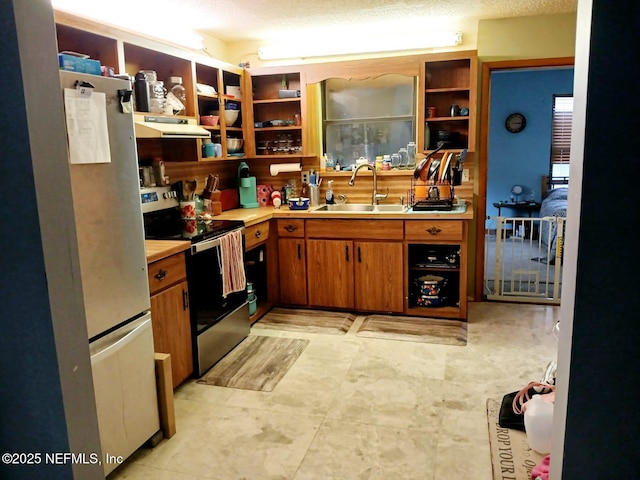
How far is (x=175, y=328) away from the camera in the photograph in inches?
110

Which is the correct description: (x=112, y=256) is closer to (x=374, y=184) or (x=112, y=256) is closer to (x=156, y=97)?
(x=156, y=97)

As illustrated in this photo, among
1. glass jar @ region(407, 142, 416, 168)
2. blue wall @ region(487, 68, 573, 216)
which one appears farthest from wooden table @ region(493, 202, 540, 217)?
glass jar @ region(407, 142, 416, 168)

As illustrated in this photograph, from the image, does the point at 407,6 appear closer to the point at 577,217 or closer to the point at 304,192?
the point at 304,192

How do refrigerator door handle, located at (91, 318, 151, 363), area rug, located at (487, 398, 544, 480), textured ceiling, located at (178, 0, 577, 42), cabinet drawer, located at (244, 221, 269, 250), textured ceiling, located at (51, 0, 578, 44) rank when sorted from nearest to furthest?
refrigerator door handle, located at (91, 318, 151, 363)
area rug, located at (487, 398, 544, 480)
textured ceiling, located at (51, 0, 578, 44)
textured ceiling, located at (178, 0, 577, 42)
cabinet drawer, located at (244, 221, 269, 250)

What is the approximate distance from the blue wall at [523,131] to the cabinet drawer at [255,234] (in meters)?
4.69

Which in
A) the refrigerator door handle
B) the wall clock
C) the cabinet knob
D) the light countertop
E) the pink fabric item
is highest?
the wall clock

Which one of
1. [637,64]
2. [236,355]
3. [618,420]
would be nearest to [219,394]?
[236,355]

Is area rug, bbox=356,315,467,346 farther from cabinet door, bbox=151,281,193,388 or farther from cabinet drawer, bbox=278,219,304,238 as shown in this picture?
cabinet door, bbox=151,281,193,388

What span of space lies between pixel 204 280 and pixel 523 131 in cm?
615

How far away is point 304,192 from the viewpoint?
468 centimetres

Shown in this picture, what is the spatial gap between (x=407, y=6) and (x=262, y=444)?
10.1 feet

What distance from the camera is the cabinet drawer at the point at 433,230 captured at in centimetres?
379

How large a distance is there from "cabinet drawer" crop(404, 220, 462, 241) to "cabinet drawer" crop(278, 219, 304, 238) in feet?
2.91

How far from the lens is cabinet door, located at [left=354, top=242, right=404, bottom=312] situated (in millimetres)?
3965
